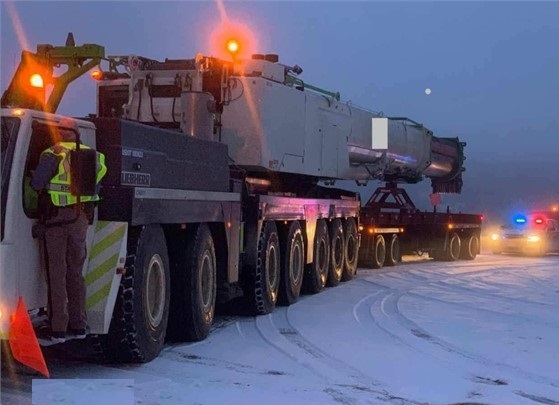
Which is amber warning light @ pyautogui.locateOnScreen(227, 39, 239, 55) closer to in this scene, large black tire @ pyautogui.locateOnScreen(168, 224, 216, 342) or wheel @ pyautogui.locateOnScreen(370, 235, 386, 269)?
large black tire @ pyautogui.locateOnScreen(168, 224, 216, 342)

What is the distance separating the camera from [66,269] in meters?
6.54

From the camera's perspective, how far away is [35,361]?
6.15m

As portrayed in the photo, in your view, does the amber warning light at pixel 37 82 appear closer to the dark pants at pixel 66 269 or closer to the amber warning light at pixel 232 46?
the dark pants at pixel 66 269

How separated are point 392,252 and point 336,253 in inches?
213

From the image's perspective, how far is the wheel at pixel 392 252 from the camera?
68.2 feet

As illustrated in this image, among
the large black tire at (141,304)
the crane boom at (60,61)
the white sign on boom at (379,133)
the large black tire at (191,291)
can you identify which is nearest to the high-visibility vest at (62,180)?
the large black tire at (141,304)

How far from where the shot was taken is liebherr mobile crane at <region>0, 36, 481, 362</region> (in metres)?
6.84

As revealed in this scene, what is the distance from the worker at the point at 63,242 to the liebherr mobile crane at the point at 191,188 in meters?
0.11

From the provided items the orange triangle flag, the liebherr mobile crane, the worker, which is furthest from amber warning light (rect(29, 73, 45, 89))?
the orange triangle flag

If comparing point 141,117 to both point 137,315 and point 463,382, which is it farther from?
point 463,382

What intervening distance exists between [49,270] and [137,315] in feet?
3.85

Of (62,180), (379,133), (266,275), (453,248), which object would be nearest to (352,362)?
(266,275)

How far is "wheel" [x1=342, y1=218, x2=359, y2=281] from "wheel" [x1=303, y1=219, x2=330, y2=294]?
1.41 metres

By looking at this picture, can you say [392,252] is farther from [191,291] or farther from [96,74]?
[191,291]
